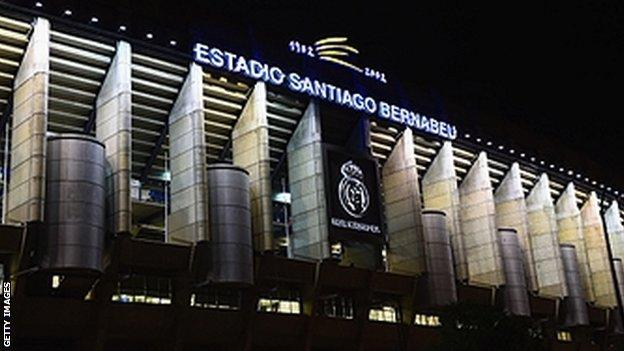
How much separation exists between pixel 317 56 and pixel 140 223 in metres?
16.7

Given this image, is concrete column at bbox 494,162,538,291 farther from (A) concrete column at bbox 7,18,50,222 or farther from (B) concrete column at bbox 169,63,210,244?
(A) concrete column at bbox 7,18,50,222

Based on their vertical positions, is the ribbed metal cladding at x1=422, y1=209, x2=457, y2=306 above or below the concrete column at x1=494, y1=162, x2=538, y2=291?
below

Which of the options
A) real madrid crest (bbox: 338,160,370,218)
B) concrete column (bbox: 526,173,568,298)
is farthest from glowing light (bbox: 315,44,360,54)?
concrete column (bbox: 526,173,568,298)

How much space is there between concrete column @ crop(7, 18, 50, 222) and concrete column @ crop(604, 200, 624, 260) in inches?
2349

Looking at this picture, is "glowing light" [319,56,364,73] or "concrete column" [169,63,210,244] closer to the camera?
"concrete column" [169,63,210,244]

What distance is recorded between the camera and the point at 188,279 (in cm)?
4375

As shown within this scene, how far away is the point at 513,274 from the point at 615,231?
22955 mm

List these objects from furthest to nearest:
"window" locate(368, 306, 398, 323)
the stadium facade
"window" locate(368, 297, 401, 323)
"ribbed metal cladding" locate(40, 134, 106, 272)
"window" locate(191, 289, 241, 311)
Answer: "window" locate(368, 306, 398, 323), "window" locate(368, 297, 401, 323), "window" locate(191, 289, 241, 311), the stadium facade, "ribbed metal cladding" locate(40, 134, 106, 272)

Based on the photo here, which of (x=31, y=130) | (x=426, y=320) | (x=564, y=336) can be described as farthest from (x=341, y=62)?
(x=564, y=336)

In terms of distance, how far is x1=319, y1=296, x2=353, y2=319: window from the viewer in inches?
2096

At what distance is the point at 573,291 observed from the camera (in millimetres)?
70250

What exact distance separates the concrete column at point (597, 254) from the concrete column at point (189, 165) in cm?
4457

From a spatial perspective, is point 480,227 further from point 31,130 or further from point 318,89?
point 31,130

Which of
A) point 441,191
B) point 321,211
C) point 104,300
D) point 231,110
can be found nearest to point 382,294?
point 321,211
